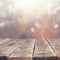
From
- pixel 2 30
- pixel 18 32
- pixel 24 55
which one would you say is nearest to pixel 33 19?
pixel 18 32

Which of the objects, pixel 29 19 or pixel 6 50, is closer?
pixel 6 50

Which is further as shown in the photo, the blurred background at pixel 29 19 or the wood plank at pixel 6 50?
the blurred background at pixel 29 19

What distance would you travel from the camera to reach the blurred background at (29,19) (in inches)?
89.4

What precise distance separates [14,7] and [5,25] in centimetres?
25

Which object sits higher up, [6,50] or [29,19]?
[29,19]

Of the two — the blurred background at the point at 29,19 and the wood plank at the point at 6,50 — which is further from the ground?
the blurred background at the point at 29,19

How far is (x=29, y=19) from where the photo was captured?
228 cm

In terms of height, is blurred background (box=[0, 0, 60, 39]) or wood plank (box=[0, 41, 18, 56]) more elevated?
blurred background (box=[0, 0, 60, 39])

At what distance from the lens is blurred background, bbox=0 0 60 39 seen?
89.4 inches

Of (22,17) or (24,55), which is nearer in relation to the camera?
(24,55)

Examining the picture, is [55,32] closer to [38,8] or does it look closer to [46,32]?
[46,32]

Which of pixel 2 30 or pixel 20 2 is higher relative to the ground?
pixel 20 2

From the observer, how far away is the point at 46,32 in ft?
7.51

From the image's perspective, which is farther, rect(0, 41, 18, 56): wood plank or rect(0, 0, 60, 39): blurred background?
rect(0, 0, 60, 39): blurred background
